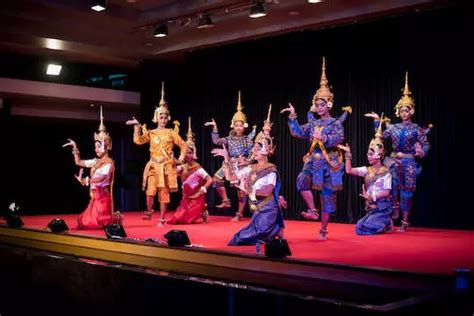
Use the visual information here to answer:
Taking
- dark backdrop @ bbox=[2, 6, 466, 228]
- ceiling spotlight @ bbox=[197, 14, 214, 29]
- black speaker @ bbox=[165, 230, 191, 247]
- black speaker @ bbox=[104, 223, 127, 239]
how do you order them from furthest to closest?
Result: ceiling spotlight @ bbox=[197, 14, 214, 29]
dark backdrop @ bbox=[2, 6, 466, 228]
black speaker @ bbox=[104, 223, 127, 239]
black speaker @ bbox=[165, 230, 191, 247]

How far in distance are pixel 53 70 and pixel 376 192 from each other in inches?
272

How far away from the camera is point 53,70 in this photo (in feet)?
35.5

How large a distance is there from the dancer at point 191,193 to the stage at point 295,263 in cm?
117

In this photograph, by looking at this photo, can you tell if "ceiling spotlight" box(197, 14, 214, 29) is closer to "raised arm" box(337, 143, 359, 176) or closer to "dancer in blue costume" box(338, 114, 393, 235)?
"dancer in blue costume" box(338, 114, 393, 235)

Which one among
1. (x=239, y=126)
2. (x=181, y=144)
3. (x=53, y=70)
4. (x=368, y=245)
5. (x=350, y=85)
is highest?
(x=53, y=70)

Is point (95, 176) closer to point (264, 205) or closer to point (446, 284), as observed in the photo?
point (264, 205)

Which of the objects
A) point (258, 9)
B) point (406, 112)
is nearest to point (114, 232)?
point (258, 9)

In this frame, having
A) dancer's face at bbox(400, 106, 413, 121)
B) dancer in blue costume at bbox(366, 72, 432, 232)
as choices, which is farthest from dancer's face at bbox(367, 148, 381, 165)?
dancer's face at bbox(400, 106, 413, 121)

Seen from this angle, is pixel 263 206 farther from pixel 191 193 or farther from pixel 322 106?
pixel 191 193

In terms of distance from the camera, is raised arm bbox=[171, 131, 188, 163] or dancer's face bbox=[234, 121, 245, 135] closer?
raised arm bbox=[171, 131, 188, 163]

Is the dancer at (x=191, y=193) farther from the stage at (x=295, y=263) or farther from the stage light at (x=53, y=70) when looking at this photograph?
the stage light at (x=53, y=70)

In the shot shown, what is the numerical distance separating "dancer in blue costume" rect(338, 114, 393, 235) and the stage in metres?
0.17

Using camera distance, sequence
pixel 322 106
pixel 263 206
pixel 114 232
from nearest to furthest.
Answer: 1. pixel 263 206
2. pixel 114 232
3. pixel 322 106

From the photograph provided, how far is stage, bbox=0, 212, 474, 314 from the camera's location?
9.38 feet
